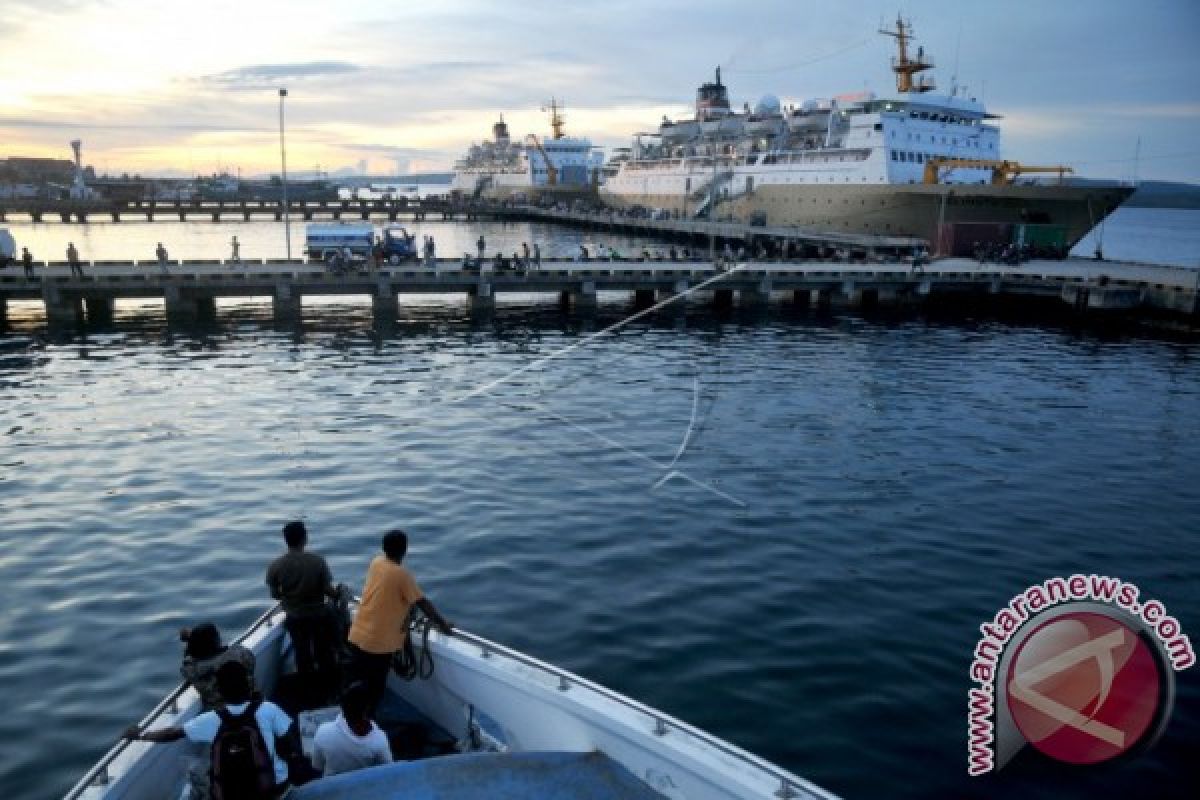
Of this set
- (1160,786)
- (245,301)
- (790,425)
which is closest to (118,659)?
(1160,786)

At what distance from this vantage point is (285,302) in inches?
1432

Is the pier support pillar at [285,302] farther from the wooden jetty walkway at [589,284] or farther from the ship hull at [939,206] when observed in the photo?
the ship hull at [939,206]

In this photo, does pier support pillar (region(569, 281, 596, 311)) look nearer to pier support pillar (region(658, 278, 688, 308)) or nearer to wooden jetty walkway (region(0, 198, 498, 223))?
pier support pillar (region(658, 278, 688, 308))

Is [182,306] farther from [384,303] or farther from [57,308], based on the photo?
[384,303]

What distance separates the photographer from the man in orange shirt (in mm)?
6895

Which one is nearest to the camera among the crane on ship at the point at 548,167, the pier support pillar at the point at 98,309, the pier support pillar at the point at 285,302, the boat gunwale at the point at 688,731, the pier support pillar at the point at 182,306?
the boat gunwale at the point at 688,731

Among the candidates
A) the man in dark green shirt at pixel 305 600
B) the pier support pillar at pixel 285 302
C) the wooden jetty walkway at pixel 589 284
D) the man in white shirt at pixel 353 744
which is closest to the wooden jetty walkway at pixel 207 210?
the wooden jetty walkway at pixel 589 284

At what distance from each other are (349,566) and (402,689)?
5.43 m

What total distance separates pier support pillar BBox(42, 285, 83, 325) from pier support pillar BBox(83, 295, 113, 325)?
685mm

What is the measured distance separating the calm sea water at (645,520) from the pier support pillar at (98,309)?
7.39 metres

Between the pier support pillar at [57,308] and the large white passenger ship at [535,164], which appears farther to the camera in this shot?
the large white passenger ship at [535,164]

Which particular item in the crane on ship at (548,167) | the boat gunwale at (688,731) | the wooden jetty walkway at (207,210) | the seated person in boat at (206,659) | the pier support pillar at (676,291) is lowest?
the boat gunwale at (688,731)

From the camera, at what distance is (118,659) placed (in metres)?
10.1

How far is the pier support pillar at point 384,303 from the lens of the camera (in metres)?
37.2
